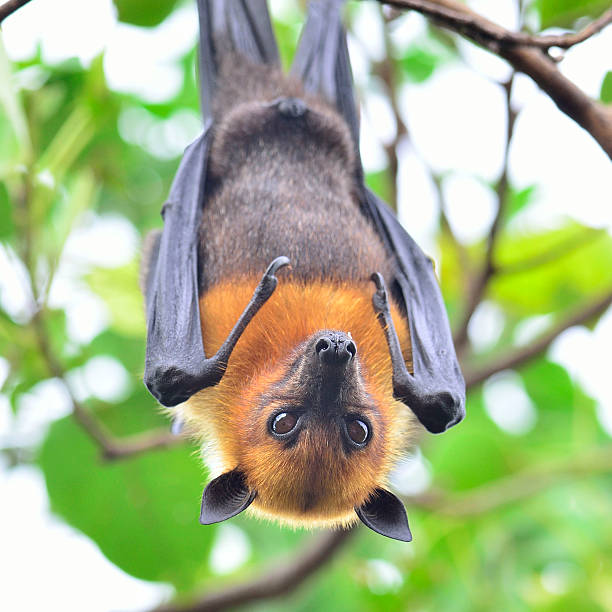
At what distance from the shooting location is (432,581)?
19.6 ft

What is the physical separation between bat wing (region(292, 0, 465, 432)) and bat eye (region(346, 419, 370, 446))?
0.95ft

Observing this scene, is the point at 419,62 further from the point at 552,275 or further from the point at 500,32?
the point at 500,32

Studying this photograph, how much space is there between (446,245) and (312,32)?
202 centimetres

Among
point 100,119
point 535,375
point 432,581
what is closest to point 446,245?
point 535,375

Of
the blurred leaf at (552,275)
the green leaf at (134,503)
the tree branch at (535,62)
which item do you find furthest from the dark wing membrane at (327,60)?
the green leaf at (134,503)

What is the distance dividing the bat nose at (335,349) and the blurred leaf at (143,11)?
7.24ft

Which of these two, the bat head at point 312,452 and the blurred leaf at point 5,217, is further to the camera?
the blurred leaf at point 5,217

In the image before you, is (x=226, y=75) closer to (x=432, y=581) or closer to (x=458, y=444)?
(x=458, y=444)

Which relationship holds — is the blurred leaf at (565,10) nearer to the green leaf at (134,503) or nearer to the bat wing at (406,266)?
the bat wing at (406,266)

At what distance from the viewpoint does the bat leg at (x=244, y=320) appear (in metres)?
3.41

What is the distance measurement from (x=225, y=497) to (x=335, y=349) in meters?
0.95

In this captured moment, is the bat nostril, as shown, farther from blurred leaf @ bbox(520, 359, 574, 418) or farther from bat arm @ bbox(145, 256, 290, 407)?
blurred leaf @ bbox(520, 359, 574, 418)

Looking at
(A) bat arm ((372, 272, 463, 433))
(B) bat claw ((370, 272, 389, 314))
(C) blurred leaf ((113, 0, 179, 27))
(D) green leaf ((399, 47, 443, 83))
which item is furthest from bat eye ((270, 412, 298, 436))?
(D) green leaf ((399, 47, 443, 83))

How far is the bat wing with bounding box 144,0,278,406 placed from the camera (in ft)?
12.0
